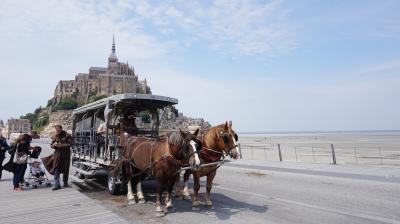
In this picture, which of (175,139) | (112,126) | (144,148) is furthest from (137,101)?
(175,139)

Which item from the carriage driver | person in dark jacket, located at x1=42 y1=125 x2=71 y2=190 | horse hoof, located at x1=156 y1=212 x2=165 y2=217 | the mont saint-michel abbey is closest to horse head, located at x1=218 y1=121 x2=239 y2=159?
horse hoof, located at x1=156 y1=212 x2=165 y2=217

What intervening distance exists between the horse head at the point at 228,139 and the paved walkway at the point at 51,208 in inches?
117

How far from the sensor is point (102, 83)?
149m

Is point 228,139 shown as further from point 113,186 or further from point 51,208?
point 51,208

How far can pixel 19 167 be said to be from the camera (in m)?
10.8

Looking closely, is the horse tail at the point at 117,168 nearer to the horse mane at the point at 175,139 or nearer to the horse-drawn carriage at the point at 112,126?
the horse-drawn carriage at the point at 112,126

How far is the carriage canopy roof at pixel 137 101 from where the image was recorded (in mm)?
Answer: 9750

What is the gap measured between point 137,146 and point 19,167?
474 centimetres

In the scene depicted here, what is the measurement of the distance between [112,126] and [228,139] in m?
4.21

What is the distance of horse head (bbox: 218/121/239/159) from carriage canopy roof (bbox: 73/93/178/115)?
3.00 metres

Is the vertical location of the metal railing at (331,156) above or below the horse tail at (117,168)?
below

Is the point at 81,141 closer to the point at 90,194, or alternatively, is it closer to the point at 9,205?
the point at 90,194

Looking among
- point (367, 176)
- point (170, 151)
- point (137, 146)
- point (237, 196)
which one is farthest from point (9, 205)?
point (367, 176)

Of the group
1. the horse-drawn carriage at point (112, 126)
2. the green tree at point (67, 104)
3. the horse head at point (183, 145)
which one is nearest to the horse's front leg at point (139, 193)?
the horse-drawn carriage at point (112, 126)
